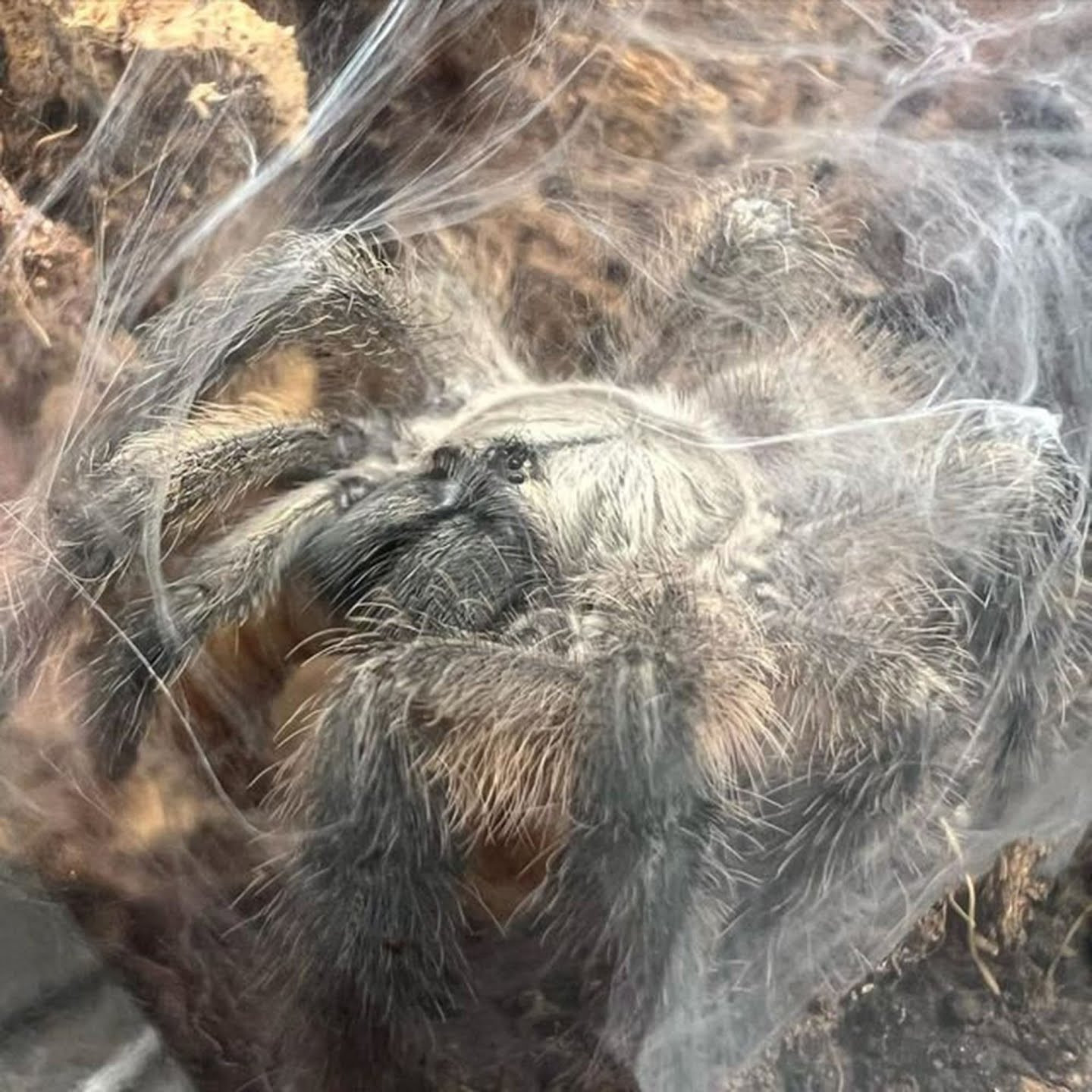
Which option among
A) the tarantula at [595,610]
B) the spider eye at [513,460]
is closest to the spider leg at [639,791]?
the tarantula at [595,610]

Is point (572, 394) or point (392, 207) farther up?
point (392, 207)

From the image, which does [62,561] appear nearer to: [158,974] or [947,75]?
[158,974]

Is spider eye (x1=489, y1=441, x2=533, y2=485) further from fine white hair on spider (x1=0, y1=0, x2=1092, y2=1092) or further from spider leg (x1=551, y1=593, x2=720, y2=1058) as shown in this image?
spider leg (x1=551, y1=593, x2=720, y2=1058)

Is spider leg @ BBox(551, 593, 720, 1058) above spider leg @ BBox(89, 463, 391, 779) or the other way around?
the other way around

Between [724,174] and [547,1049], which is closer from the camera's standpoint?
[547,1049]

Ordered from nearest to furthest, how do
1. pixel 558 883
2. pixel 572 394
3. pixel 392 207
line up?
pixel 558 883 < pixel 572 394 < pixel 392 207

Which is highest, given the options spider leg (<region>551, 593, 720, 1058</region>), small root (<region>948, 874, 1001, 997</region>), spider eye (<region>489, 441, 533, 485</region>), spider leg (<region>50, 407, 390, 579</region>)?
spider leg (<region>50, 407, 390, 579</region>)

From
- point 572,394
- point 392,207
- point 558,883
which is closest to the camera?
point 558,883

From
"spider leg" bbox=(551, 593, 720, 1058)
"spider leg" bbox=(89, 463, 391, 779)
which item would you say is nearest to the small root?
"spider leg" bbox=(551, 593, 720, 1058)

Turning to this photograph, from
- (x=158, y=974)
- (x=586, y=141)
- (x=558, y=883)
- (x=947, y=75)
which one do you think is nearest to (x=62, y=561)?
(x=158, y=974)
